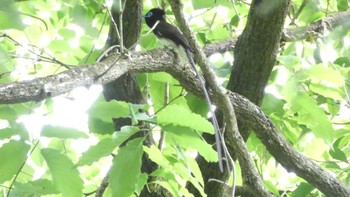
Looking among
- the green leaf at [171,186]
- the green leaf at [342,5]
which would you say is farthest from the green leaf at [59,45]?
the green leaf at [342,5]

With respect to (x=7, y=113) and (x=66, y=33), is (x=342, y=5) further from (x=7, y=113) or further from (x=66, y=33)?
(x=7, y=113)

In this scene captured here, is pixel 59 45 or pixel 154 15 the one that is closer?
pixel 59 45

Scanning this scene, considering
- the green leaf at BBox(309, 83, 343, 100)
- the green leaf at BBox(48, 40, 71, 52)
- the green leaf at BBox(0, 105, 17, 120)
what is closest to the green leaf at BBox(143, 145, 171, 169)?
the green leaf at BBox(0, 105, 17, 120)

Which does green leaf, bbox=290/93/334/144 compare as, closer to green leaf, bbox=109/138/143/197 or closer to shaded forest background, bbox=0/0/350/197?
shaded forest background, bbox=0/0/350/197

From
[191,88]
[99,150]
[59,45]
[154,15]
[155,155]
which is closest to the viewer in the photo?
[99,150]

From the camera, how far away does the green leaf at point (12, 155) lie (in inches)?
58.1

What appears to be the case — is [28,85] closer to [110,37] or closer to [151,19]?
[110,37]

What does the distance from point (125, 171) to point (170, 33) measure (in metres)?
1.18

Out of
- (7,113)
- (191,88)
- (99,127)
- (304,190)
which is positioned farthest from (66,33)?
(304,190)

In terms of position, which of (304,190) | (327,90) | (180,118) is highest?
(180,118)

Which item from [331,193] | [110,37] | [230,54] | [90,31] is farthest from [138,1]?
[331,193]

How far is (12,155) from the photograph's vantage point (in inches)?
58.1

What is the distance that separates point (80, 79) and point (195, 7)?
100cm

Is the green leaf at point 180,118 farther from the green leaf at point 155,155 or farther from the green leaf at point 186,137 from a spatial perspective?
the green leaf at point 155,155
